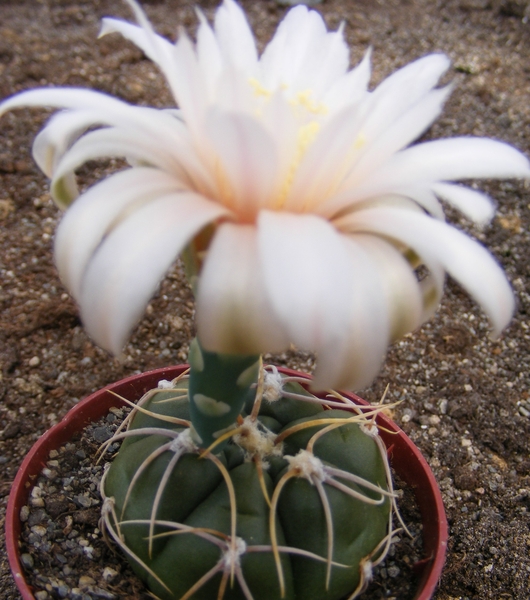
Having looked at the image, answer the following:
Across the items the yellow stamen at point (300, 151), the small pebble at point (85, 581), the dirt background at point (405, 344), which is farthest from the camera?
the dirt background at point (405, 344)

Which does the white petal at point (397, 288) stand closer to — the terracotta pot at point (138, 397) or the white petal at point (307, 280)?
the white petal at point (307, 280)

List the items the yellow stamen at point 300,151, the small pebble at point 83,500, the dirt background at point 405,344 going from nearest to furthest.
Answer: the yellow stamen at point 300,151, the small pebble at point 83,500, the dirt background at point 405,344

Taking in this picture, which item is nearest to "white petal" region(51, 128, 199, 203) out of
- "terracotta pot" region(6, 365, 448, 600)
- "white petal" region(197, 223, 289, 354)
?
"white petal" region(197, 223, 289, 354)

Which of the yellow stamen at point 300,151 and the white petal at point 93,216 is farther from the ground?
the yellow stamen at point 300,151

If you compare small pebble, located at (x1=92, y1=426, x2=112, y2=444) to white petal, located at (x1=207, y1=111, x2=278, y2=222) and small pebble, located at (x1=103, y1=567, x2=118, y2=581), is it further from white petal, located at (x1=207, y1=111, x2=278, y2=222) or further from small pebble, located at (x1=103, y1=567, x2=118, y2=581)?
white petal, located at (x1=207, y1=111, x2=278, y2=222)

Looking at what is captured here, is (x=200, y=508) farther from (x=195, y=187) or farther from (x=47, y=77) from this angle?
(x=47, y=77)

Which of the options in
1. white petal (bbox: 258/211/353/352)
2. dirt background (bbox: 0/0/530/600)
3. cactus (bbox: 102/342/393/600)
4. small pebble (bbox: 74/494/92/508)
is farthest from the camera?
dirt background (bbox: 0/0/530/600)

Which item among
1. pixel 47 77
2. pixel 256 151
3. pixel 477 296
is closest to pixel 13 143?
pixel 47 77

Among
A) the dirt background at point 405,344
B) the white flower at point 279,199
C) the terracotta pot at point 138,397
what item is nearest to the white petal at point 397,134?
the white flower at point 279,199
